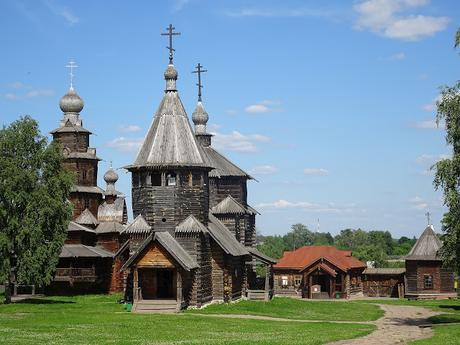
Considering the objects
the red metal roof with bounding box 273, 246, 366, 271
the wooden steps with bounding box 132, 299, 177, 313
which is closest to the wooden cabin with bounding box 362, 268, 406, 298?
the red metal roof with bounding box 273, 246, 366, 271

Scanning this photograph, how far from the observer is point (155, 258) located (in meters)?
43.2

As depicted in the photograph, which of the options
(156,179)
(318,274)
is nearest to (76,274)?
(156,179)

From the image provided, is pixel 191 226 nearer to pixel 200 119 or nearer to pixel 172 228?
pixel 172 228

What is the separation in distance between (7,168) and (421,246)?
36805 millimetres

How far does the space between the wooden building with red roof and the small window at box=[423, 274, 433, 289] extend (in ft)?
20.8

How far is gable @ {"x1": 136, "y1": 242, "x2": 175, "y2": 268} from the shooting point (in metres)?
43.1

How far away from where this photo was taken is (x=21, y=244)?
45.9 m

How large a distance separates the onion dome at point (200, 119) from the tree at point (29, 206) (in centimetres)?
1684

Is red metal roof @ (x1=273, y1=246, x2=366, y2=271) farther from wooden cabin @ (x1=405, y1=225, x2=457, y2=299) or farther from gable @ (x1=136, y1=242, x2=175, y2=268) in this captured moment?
gable @ (x1=136, y1=242, x2=175, y2=268)

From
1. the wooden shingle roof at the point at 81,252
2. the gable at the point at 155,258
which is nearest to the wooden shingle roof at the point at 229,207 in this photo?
the wooden shingle roof at the point at 81,252

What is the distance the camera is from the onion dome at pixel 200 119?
2473 inches

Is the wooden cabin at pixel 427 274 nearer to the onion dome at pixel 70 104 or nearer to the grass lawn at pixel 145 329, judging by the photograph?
the grass lawn at pixel 145 329

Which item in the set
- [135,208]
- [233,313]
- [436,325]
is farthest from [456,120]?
[135,208]

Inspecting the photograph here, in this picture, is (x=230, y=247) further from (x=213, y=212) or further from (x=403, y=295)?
(x=403, y=295)
